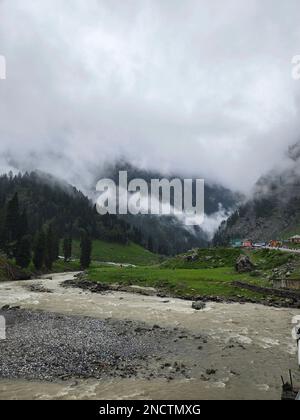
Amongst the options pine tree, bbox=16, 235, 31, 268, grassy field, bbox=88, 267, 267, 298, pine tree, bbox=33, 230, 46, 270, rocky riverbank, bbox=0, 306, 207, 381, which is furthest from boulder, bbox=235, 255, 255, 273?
pine tree, bbox=33, 230, 46, 270

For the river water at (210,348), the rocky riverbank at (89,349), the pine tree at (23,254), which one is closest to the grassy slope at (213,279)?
the river water at (210,348)

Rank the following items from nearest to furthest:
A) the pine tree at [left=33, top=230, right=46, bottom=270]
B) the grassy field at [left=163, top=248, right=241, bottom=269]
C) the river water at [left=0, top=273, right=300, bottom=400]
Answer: the river water at [left=0, top=273, right=300, bottom=400], the grassy field at [left=163, top=248, right=241, bottom=269], the pine tree at [left=33, top=230, right=46, bottom=270]

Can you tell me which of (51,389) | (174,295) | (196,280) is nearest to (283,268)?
(196,280)

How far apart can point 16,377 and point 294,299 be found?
46532mm

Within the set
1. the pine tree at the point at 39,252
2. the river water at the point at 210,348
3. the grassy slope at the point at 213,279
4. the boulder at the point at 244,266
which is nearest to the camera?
the river water at the point at 210,348

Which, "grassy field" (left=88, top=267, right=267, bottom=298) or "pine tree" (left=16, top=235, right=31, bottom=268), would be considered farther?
"pine tree" (left=16, top=235, right=31, bottom=268)

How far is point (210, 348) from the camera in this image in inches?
1352

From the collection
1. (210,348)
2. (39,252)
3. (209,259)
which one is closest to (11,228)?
(39,252)

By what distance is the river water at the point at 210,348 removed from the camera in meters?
24.0

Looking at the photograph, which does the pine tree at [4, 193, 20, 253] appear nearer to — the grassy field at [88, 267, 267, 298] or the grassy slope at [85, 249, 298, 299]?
the grassy slope at [85, 249, 298, 299]

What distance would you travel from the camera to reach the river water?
24.0 metres

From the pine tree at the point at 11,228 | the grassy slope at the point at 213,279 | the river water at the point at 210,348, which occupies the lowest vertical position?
the river water at the point at 210,348

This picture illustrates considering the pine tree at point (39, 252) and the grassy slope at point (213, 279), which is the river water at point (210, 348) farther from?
the pine tree at point (39, 252)

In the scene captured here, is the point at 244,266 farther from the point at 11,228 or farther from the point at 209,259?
the point at 11,228
